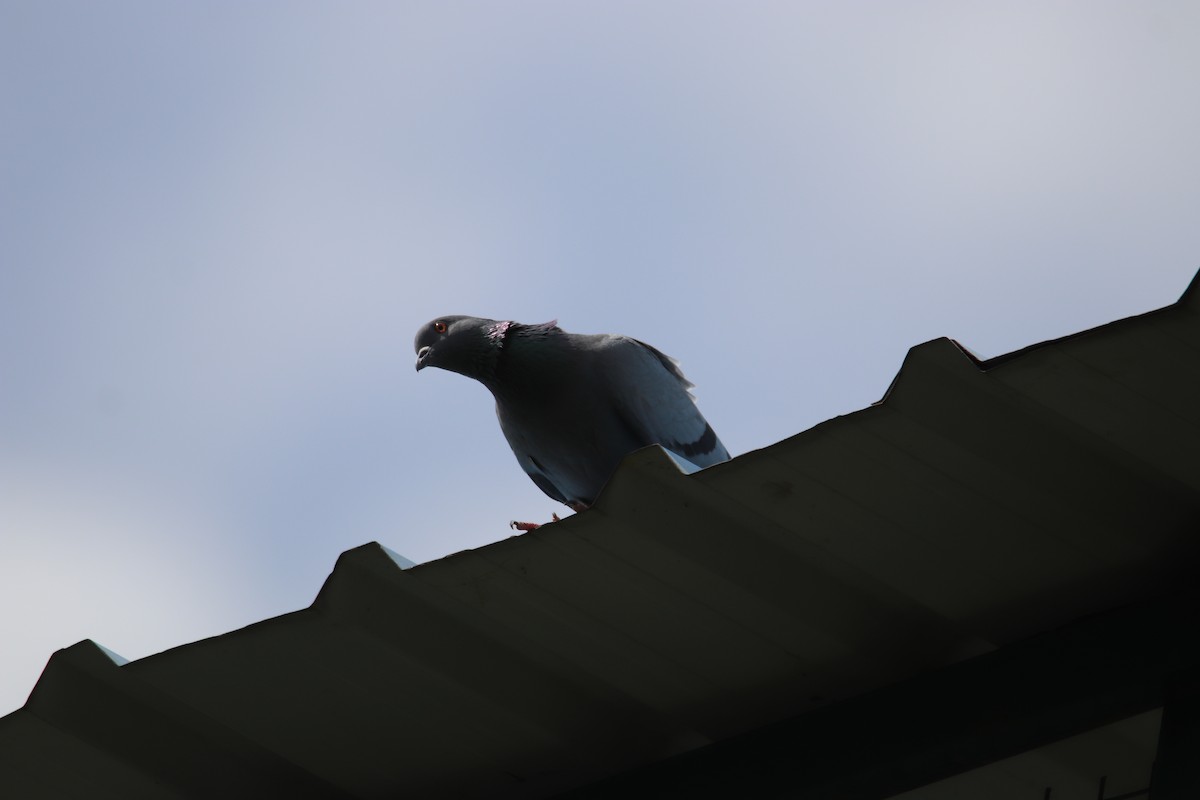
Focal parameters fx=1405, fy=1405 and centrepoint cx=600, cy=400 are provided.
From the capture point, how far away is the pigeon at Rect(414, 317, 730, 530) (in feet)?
20.4

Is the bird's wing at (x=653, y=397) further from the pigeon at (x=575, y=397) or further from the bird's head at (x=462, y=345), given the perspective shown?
the bird's head at (x=462, y=345)

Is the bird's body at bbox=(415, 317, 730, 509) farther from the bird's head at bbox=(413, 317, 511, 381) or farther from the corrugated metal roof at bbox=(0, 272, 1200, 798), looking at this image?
the corrugated metal roof at bbox=(0, 272, 1200, 798)

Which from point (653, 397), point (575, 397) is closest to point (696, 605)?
point (575, 397)

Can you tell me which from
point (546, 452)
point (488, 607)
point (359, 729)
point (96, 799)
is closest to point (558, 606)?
point (488, 607)

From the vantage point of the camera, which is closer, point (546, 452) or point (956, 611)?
point (956, 611)

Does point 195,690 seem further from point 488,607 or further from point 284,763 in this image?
point 488,607

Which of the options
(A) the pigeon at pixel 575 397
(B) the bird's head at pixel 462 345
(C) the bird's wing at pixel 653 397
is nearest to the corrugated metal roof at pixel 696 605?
(A) the pigeon at pixel 575 397

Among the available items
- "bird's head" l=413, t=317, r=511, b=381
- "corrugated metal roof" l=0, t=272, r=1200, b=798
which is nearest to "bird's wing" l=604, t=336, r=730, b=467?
"bird's head" l=413, t=317, r=511, b=381

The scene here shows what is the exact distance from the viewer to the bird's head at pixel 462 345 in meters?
6.59

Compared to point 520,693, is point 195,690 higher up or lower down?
lower down

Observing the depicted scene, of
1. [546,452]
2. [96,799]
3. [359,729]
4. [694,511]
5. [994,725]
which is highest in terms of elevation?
[546,452]

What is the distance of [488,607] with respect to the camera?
2740 millimetres

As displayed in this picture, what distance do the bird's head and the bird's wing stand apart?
0.55 m

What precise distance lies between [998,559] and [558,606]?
33.1 inches
